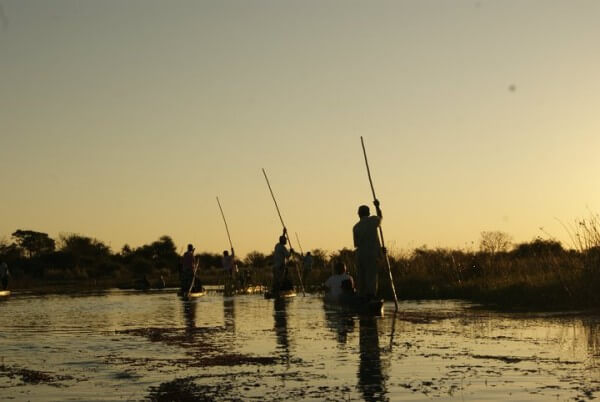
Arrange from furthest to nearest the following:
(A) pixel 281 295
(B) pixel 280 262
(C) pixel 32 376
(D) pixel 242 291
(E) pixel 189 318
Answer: (D) pixel 242 291 < (B) pixel 280 262 < (A) pixel 281 295 < (E) pixel 189 318 < (C) pixel 32 376

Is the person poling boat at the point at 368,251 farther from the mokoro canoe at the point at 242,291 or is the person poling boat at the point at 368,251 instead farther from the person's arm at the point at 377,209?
the mokoro canoe at the point at 242,291

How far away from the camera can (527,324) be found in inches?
679

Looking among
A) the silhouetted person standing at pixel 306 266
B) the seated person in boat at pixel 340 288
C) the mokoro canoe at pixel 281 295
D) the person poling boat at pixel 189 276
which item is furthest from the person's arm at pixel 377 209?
the silhouetted person standing at pixel 306 266

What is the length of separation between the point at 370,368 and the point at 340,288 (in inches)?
424

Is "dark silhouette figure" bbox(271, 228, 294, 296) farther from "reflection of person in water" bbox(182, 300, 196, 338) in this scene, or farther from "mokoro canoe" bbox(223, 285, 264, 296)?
"mokoro canoe" bbox(223, 285, 264, 296)

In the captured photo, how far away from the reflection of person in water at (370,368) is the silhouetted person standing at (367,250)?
3.79 metres

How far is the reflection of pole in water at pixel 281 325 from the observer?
14055mm

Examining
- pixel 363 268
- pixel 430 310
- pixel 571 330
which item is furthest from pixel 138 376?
pixel 430 310

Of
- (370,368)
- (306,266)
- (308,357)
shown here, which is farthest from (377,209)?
(306,266)

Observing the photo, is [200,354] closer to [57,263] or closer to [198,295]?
[198,295]

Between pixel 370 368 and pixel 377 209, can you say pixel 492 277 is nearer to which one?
pixel 377 209

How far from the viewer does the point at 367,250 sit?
2061cm

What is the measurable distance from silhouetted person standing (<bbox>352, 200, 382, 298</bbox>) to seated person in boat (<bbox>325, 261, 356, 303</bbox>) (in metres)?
0.89

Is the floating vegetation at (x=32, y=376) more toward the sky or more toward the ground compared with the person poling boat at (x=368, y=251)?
more toward the ground
